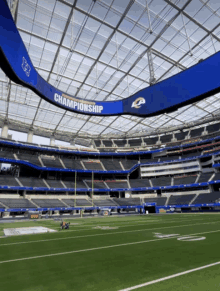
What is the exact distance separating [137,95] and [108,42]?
1632cm

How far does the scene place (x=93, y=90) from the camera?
3014 cm

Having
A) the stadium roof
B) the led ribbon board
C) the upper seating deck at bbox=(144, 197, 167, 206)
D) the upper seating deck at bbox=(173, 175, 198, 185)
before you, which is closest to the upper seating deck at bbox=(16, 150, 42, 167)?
the stadium roof

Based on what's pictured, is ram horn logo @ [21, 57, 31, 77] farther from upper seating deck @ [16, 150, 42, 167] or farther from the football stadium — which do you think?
upper seating deck @ [16, 150, 42, 167]

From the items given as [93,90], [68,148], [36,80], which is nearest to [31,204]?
[68,148]

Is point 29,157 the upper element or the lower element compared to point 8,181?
upper

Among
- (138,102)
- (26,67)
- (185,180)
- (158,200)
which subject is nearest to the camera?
(26,67)

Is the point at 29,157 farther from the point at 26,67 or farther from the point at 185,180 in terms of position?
the point at 26,67

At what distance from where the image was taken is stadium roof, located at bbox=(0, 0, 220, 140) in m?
18.1

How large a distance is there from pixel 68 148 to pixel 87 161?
590 centimetres

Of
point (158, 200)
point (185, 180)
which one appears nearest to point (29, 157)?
point (158, 200)

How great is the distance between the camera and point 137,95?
29.0 ft

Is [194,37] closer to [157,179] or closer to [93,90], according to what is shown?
[93,90]

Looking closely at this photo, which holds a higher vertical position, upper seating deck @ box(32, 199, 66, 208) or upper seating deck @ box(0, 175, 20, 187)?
upper seating deck @ box(0, 175, 20, 187)

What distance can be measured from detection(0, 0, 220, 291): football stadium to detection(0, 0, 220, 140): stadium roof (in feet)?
0.41
